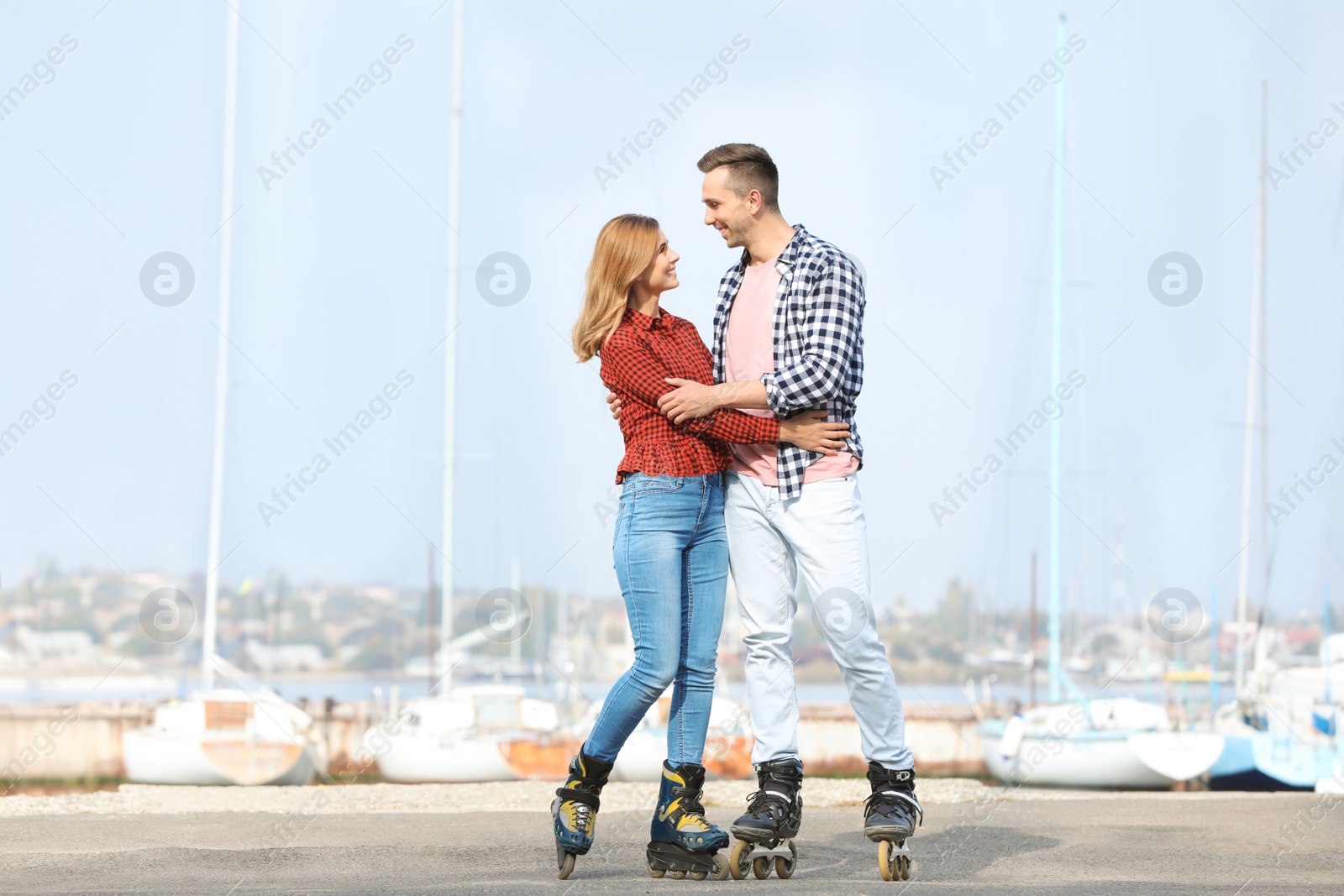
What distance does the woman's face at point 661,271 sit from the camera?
3.68 metres

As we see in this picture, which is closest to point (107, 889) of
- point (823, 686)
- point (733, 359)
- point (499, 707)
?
point (733, 359)

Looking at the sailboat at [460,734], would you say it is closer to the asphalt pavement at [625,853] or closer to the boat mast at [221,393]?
the boat mast at [221,393]

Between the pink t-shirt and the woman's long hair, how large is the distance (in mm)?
378

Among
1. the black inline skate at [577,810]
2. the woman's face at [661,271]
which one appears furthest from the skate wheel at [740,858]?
the woman's face at [661,271]

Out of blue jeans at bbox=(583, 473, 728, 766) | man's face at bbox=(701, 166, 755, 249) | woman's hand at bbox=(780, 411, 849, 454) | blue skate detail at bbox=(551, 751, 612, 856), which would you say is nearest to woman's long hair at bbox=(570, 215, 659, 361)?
man's face at bbox=(701, 166, 755, 249)

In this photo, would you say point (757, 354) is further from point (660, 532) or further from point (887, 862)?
point (887, 862)

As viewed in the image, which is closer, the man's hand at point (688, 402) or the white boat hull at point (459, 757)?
the man's hand at point (688, 402)

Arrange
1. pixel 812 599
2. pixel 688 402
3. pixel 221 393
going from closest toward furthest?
1. pixel 688 402
2. pixel 812 599
3. pixel 221 393

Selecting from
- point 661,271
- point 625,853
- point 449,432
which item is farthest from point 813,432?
point 449,432

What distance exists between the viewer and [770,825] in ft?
11.6

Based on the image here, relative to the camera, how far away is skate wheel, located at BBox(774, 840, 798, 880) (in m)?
3.61

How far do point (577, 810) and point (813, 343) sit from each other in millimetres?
1385

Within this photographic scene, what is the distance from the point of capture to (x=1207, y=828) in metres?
4.91

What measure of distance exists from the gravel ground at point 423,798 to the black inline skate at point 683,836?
103 inches
